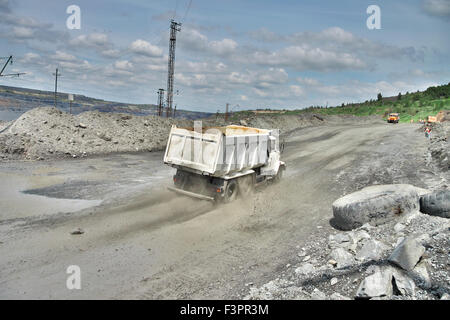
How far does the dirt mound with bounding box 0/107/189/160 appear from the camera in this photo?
2092 cm

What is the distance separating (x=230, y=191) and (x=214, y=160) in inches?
70.0

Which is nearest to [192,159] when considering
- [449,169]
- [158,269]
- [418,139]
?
[158,269]

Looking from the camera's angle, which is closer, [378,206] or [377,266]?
[377,266]

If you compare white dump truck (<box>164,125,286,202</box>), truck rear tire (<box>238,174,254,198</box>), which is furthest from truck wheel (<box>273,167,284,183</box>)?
truck rear tire (<box>238,174,254,198</box>)

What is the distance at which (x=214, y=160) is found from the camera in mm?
11781

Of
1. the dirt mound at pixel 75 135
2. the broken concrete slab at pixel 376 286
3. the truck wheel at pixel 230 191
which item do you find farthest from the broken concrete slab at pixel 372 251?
the dirt mound at pixel 75 135

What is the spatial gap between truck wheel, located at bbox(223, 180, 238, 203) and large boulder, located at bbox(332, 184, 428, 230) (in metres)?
4.07

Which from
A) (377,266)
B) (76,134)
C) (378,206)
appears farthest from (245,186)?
(76,134)

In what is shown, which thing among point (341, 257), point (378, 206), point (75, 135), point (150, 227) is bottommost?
point (150, 227)

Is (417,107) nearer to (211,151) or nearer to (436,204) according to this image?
(436,204)

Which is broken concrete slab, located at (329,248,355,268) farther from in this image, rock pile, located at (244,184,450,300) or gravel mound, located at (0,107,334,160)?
gravel mound, located at (0,107,334,160)

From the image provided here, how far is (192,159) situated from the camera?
1243 centimetres

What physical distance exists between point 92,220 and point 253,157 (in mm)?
6485
